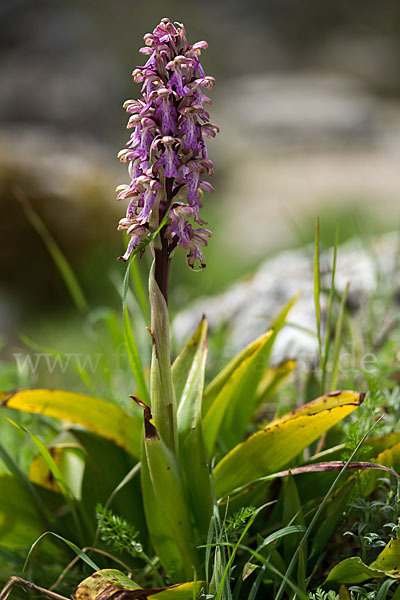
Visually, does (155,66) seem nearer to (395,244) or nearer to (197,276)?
(395,244)

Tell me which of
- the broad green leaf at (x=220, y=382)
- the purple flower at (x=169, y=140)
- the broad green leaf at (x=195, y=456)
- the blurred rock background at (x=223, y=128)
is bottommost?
the broad green leaf at (x=195, y=456)

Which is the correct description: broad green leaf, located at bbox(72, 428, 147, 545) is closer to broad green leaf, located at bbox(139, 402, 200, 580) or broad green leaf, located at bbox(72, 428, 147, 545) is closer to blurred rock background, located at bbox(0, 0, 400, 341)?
broad green leaf, located at bbox(139, 402, 200, 580)

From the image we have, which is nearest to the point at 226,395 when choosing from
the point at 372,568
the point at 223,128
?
the point at 372,568

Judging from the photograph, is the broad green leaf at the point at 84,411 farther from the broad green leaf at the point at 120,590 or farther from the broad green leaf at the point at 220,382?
the broad green leaf at the point at 120,590

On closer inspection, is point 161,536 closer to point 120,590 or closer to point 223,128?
point 120,590

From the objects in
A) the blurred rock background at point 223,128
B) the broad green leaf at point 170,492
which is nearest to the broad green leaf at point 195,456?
the broad green leaf at point 170,492

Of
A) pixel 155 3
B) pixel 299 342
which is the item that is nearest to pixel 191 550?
pixel 299 342
